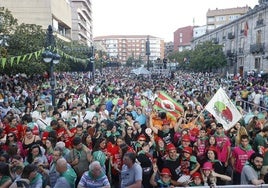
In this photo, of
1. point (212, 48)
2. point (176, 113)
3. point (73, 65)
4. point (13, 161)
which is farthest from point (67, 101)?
point (212, 48)

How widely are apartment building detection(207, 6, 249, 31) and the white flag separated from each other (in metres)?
71.0

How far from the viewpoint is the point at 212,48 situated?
145ft

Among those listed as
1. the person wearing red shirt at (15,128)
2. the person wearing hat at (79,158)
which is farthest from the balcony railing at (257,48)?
the person wearing hat at (79,158)

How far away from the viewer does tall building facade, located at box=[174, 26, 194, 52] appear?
10362 cm

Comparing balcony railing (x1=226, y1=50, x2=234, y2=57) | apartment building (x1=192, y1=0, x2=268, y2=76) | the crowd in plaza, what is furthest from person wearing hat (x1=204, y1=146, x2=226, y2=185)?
balcony railing (x1=226, y1=50, x2=234, y2=57)

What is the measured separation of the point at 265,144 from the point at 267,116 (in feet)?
10.4

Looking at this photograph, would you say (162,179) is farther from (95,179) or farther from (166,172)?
(95,179)

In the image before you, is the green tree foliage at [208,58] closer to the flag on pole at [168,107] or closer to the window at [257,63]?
the window at [257,63]

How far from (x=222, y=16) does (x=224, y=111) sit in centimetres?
7217

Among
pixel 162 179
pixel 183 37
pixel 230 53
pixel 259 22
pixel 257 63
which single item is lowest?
pixel 162 179

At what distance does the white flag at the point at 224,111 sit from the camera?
7.49 metres

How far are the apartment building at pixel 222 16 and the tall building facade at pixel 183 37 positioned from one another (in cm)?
2432

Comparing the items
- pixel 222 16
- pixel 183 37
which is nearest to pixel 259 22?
pixel 222 16

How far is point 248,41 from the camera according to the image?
132 feet
